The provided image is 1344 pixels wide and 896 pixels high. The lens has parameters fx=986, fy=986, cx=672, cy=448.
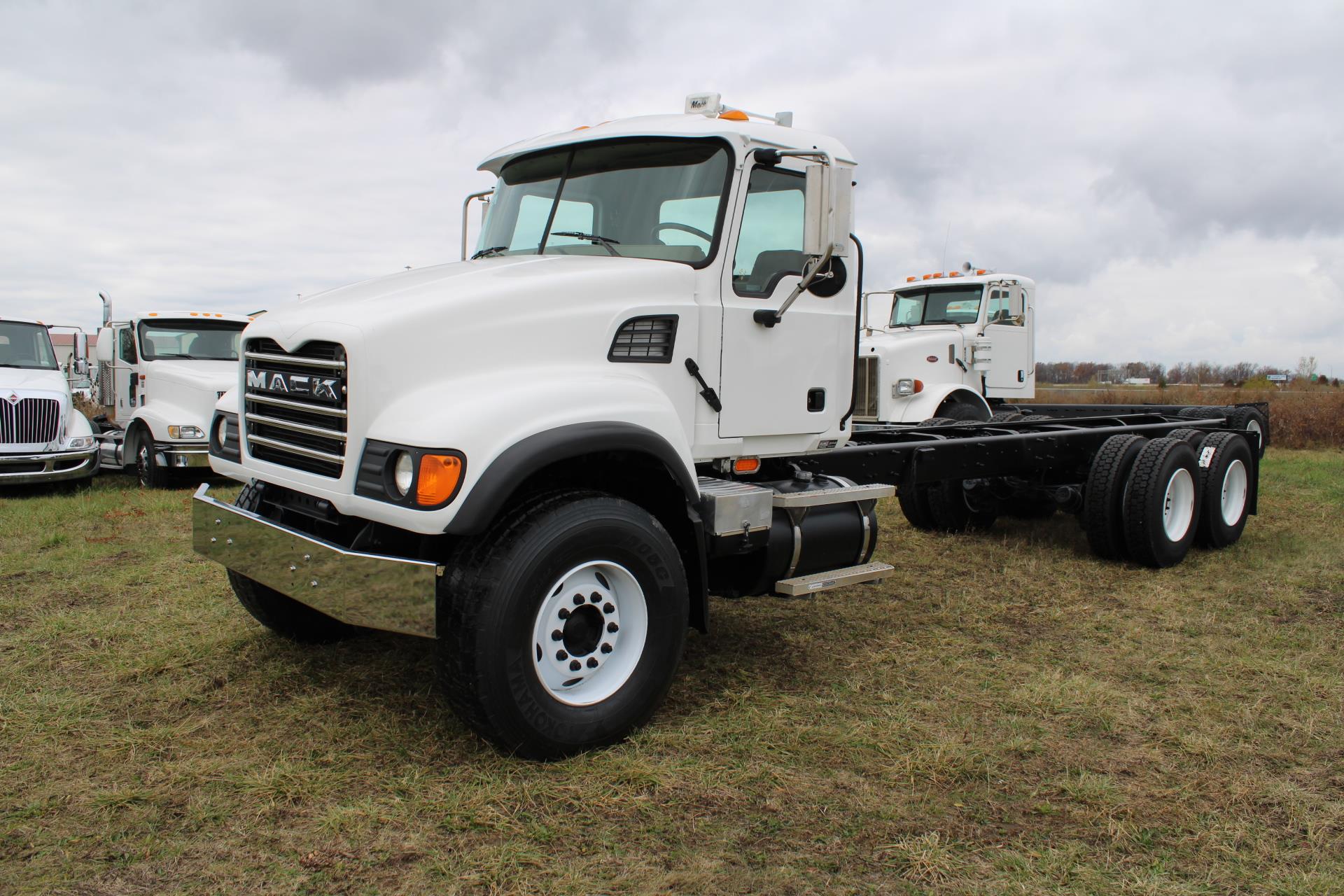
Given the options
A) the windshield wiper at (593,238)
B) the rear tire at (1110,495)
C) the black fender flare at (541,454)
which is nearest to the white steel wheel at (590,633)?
the black fender flare at (541,454)

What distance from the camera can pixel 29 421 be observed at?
10805 millimetres

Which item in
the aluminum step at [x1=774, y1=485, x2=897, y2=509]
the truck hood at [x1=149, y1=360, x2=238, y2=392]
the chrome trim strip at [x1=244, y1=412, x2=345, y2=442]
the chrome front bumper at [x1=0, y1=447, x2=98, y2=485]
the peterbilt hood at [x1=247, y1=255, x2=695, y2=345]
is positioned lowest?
the chrome front bumper at [x1=0, y1=447, x2=98, y2=485]

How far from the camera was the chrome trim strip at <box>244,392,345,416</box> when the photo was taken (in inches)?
146

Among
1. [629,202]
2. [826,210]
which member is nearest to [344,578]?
[629,202]

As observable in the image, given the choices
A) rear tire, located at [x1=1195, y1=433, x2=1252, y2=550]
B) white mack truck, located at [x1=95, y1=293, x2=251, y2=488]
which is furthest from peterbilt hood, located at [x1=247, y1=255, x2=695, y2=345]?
white mack truck, located at [x1=95, y1=293, x2=251, y2=488]

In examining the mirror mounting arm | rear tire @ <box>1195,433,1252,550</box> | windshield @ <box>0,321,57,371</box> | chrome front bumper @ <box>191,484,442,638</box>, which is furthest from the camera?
windshield @ <box>0,321,57,371</box>

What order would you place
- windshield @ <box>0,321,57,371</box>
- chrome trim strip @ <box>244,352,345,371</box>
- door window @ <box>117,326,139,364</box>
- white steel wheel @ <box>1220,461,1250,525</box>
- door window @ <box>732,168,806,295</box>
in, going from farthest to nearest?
1. door window @ <box>117,326,139,364</box>
2. windshield @ <box>0,321,57,371</box>
3. white steel wheel @ <box>1220,461,1250,525</box>
4. door window @ <box>732,168,806,295</box>
5. chrome trim strip @ <box>244,352,345,371</box>

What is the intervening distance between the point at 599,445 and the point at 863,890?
1746mm

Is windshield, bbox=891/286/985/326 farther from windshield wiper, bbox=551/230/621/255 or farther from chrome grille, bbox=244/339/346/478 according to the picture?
chrome grille, bbox=244/339/346/478

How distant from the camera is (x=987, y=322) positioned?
39.6 feet

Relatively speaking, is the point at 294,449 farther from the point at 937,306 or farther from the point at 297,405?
the point at 937,306

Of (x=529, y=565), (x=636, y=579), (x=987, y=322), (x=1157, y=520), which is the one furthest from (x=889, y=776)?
(x=987, y=322)

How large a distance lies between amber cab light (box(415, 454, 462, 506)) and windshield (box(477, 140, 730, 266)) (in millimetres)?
1520

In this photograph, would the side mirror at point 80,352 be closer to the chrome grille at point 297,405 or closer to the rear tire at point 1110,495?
the chrome grille at point 297,405
